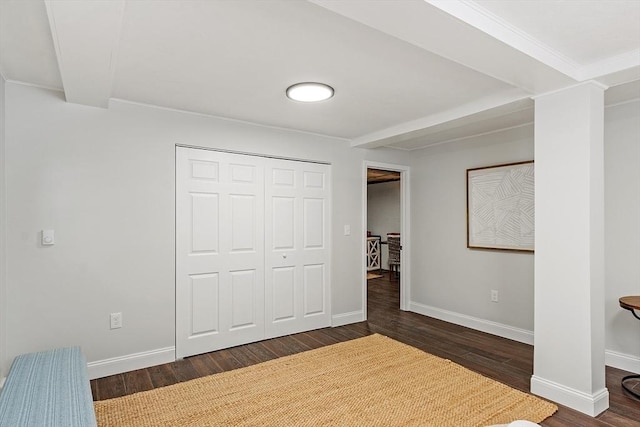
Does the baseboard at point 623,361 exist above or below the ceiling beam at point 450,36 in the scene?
below

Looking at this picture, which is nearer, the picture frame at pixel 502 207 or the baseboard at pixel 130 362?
the baseboard at pixel 130 362

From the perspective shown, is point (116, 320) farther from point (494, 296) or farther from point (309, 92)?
point (494, 296)

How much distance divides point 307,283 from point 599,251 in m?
2.81

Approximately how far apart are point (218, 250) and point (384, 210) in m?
6.27

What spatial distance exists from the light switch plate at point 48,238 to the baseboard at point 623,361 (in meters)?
4.56

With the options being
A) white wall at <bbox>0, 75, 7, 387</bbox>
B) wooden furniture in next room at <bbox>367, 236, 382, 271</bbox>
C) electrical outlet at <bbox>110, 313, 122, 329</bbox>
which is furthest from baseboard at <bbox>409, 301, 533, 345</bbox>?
white wall at <bbox>0, 75, 7, 387</bbox>

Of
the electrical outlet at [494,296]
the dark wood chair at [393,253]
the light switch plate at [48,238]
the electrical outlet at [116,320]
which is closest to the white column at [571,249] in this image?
the electrical outlet at [494,296]

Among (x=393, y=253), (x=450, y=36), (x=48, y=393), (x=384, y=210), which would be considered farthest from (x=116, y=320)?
(x=384, y=210)

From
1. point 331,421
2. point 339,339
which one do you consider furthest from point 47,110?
point 339,339

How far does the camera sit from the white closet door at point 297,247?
13.1 feet

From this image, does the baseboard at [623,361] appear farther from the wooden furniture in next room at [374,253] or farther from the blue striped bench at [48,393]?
the wooden furniture in next room at [374,253]

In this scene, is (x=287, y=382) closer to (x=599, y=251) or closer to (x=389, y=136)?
(x=599, y=251)

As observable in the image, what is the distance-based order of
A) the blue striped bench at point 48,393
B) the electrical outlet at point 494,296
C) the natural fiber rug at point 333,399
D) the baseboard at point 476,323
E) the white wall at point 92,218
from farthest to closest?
1. the electrical outlet at point 494,296
2. the baseboard at point 476,323
3. the white wall at point 92,218
4. the natural fiber rug at point 333,399
5. the blue striped bench at point 48,393

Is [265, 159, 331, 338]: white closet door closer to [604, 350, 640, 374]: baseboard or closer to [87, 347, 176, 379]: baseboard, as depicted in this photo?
[87, 347, 176, 379]: baseboard
